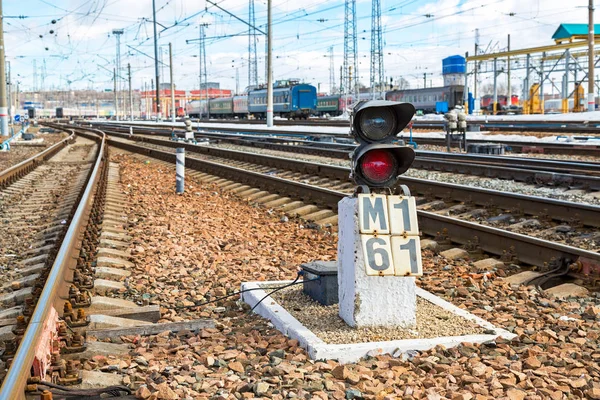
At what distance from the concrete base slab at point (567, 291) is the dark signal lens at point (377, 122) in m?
2.24

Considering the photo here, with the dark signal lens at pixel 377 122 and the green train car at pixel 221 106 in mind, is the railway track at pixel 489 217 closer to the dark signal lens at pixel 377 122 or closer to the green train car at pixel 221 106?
the dark signal lens at pixel 377 122

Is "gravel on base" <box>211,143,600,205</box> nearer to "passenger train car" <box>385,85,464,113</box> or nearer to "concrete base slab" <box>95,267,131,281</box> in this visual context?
"concrete base slab" <box>95,267,131,281</box>

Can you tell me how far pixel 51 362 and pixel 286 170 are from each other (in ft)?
43.8

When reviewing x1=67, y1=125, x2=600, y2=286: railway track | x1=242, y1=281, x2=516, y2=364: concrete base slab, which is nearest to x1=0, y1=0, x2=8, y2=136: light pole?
x1=67, y1=125, x2=600, y2=286: railway track

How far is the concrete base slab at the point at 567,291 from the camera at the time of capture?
19.8 ft

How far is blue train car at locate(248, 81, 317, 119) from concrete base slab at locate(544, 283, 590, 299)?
58.9 meters

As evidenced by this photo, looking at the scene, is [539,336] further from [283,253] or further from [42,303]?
[283,253]

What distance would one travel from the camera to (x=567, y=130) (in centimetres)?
2798

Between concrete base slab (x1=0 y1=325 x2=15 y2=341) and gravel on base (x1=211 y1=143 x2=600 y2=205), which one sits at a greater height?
gravel on base (x1=211 y1=143 x2=600 y2=205)

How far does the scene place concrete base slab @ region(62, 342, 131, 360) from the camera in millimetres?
4328

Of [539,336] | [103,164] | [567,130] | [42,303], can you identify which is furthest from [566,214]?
[567,130]

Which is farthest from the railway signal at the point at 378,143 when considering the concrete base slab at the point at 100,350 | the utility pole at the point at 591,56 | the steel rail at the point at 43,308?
the utility pole at the point at 591,56

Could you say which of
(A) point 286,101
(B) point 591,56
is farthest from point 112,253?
(A) point 286,101

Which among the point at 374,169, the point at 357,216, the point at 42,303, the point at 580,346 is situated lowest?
the point at 580,346
